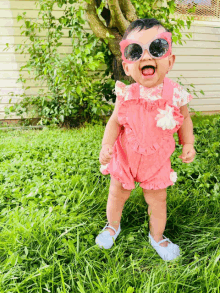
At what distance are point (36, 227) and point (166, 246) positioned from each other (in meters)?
0.86

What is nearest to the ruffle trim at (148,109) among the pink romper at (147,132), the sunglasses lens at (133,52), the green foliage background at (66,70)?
the pink romper at (147,132)

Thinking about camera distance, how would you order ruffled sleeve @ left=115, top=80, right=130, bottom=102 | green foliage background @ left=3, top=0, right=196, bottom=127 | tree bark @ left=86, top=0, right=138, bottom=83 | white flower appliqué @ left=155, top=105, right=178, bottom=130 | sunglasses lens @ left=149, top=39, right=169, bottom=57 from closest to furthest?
1. sunglasses lens @ left=149, top=39, right=169, bottom=57
2. white flower appliqué @ left=155, top=105, right=178, bottom=130
3. ruffled sleeve @ left=115, top=80, right=130, bottom=102
4. tree bark @ left=86, top=0, right=138, bottom=83
5. green foliage background @ left=3, top=0, right=196, bottom=127

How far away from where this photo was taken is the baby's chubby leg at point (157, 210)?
1.50 metres

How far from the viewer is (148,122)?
1.33 metres

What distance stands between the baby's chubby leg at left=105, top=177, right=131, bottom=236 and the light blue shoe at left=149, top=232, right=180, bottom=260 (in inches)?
11.0

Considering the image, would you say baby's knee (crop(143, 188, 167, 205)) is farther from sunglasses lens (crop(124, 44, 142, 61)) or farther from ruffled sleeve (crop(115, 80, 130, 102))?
sunglasses lens (crop(124, 44, 142, 61))

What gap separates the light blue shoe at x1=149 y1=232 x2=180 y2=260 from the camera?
60.6 inches

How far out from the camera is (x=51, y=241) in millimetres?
1504

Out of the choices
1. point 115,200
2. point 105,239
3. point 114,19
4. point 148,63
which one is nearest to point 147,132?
point 148,63

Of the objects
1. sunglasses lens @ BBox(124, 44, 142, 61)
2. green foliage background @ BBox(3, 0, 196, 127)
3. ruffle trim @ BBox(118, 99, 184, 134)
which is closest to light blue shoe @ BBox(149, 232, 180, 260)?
ruffle trim @ BBox(118, 99, 184, 134)

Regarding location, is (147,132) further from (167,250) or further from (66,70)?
(66,70)

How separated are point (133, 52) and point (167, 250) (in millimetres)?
1212

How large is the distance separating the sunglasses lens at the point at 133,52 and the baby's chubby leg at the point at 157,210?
78 cm

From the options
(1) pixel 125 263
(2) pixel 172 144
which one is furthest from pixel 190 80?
(1) pixel 125 263
